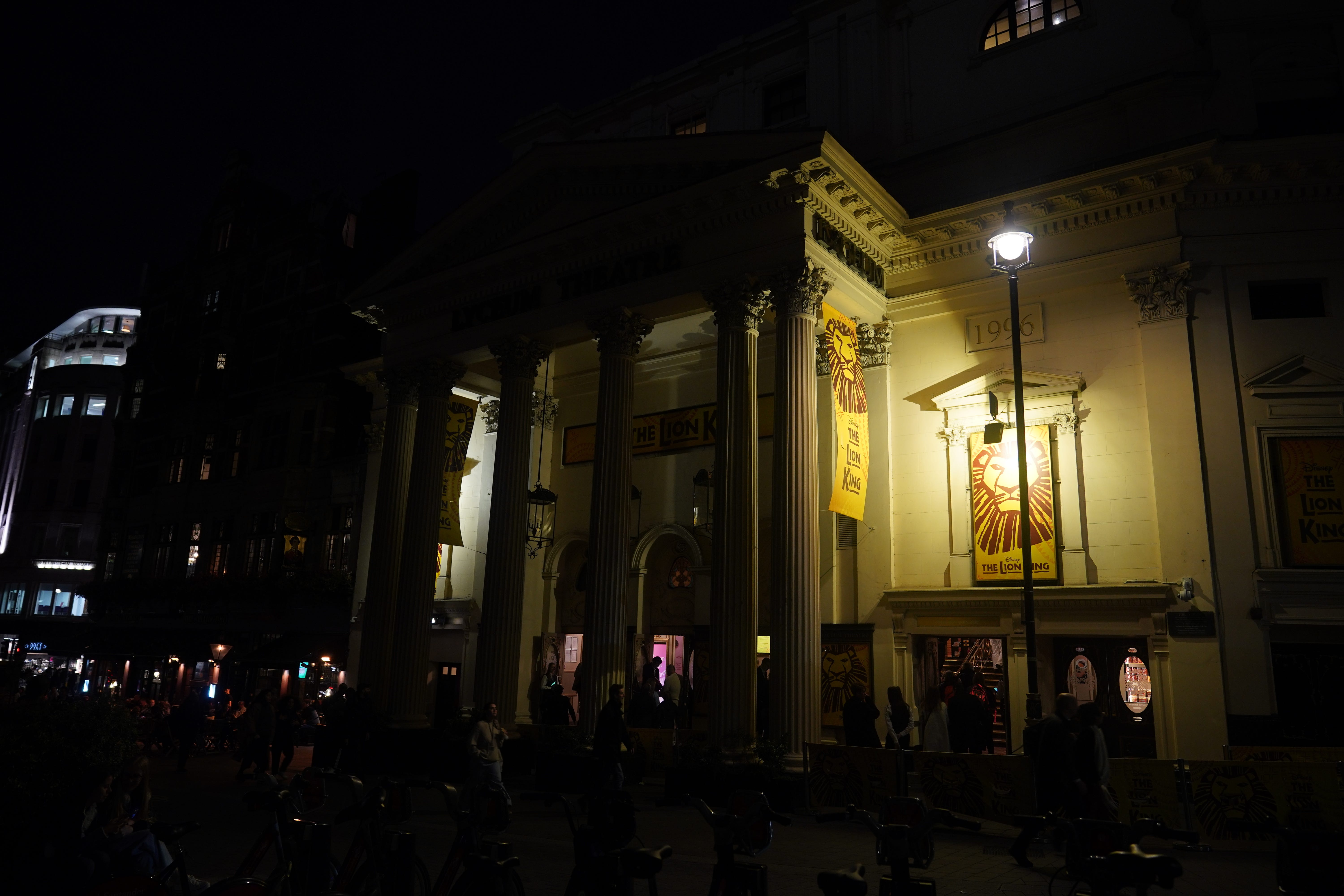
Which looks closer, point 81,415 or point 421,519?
point 421,519

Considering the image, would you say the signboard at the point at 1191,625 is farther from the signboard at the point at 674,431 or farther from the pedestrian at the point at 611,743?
the pedestrian at the point at 611,743

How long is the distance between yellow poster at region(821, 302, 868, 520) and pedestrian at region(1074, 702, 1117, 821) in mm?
6105

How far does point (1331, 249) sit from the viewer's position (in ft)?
48.8

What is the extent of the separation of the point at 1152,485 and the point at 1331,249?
4.77m

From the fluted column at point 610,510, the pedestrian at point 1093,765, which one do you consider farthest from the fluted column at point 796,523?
the pedestrian at point 1093,765

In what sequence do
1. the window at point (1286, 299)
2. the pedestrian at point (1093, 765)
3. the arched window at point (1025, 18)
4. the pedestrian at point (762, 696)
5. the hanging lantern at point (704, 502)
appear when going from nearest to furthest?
the pedestrian at point (1093, 765)
the window at point (1286, 299)
the pedestrian at point (762, 696)
the arched window at point (1025, 18)
the hanging lantern at point (704, 502)

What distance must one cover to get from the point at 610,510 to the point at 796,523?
12.6 ft

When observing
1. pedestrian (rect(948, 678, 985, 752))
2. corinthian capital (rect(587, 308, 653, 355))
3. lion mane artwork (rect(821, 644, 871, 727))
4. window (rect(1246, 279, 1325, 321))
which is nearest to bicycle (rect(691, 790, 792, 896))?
pedestrian (rect(948, 678, 985, 752))

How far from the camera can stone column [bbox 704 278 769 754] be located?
14.3 metres

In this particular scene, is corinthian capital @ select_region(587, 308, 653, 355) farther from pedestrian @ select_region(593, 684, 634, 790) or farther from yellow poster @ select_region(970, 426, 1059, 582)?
pedestrian @ select_region(593, 684, 634, 790)

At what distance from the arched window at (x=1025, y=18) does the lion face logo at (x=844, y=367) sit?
770 centimetres

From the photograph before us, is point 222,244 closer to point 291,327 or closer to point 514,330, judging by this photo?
point 291,327

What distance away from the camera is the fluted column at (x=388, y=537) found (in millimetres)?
19609

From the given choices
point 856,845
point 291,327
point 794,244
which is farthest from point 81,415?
point 856,845
